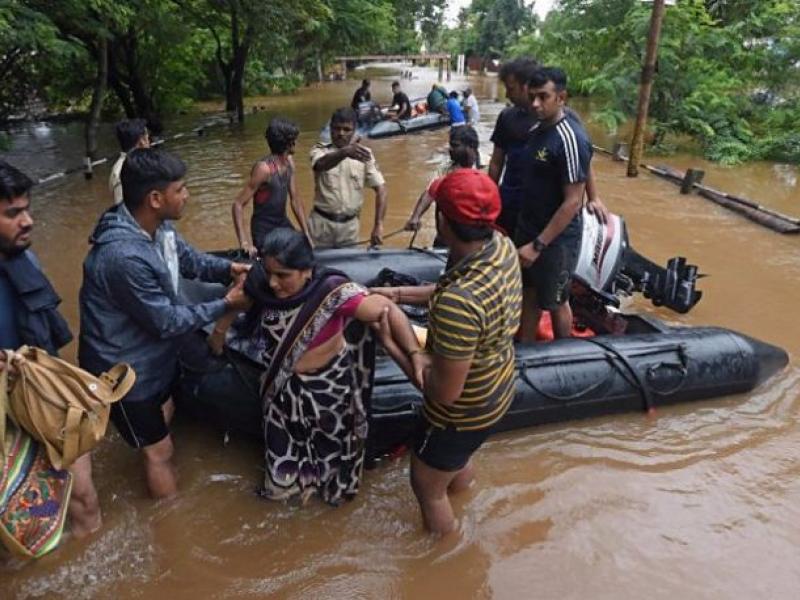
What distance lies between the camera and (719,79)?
41.7 feet

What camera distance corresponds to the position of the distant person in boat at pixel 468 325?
1.99 meters

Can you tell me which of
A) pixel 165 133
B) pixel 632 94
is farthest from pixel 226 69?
pixel 632 94

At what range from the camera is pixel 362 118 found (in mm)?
14500

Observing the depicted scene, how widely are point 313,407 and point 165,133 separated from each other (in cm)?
1365

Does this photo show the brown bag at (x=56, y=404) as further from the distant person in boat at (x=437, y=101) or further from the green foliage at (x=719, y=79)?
the distant person in boat at (x=437, y=101)

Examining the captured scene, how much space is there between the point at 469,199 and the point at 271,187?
2.58 m

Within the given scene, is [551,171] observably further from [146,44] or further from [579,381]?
[146,44]

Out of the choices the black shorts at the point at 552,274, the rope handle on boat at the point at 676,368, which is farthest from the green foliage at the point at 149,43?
the rope handle on boat at the point at 676,368

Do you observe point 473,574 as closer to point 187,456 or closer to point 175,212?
point 187,456

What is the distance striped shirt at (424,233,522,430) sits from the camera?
1.99 m

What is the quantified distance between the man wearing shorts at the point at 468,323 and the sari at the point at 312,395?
0.43m

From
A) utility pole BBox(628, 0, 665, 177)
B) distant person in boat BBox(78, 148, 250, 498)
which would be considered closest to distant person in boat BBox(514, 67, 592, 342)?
distant person in boat BBox(78, 148, 250, 498)

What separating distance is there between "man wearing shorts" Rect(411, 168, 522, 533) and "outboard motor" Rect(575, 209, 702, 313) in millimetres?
2307

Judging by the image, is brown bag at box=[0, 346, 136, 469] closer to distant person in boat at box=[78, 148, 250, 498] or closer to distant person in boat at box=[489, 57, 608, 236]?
distant person in boat at box=[78, 148, 250, 498]
